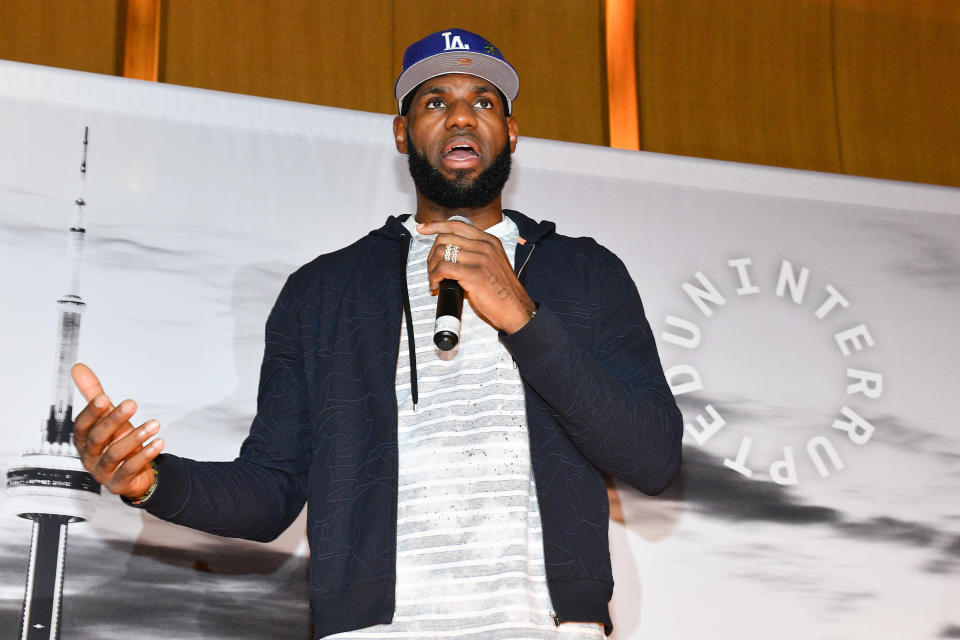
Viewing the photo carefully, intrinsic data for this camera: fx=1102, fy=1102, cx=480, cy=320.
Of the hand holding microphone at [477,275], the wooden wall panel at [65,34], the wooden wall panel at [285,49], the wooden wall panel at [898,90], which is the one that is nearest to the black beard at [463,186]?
the hand holding microphone at [477,275]

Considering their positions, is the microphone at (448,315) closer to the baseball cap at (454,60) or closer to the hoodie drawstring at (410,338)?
the hoodie drawstring at (410,338)

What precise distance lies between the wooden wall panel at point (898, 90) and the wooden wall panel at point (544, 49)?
31.1 inches

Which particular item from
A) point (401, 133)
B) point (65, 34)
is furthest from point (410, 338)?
point (65, 34)

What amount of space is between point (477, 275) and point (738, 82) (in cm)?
213

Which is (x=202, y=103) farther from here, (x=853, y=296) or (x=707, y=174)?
(x=853, y=296)

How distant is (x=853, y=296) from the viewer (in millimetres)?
3031

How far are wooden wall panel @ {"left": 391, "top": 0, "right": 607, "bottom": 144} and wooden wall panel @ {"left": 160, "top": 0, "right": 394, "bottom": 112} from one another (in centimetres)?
12

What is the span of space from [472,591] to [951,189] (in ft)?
7.67

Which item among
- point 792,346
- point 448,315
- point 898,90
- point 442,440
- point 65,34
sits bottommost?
point 442,440

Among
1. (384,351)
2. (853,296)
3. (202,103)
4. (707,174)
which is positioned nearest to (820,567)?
(853,296)

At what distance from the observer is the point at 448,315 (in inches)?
55.2

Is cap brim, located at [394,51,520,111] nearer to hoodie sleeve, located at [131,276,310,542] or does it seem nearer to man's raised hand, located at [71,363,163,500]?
hoodie sleeve, located at [131,276,310,542]

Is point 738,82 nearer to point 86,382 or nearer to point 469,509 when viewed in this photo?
point 469,509

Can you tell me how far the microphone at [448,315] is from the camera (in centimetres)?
136
